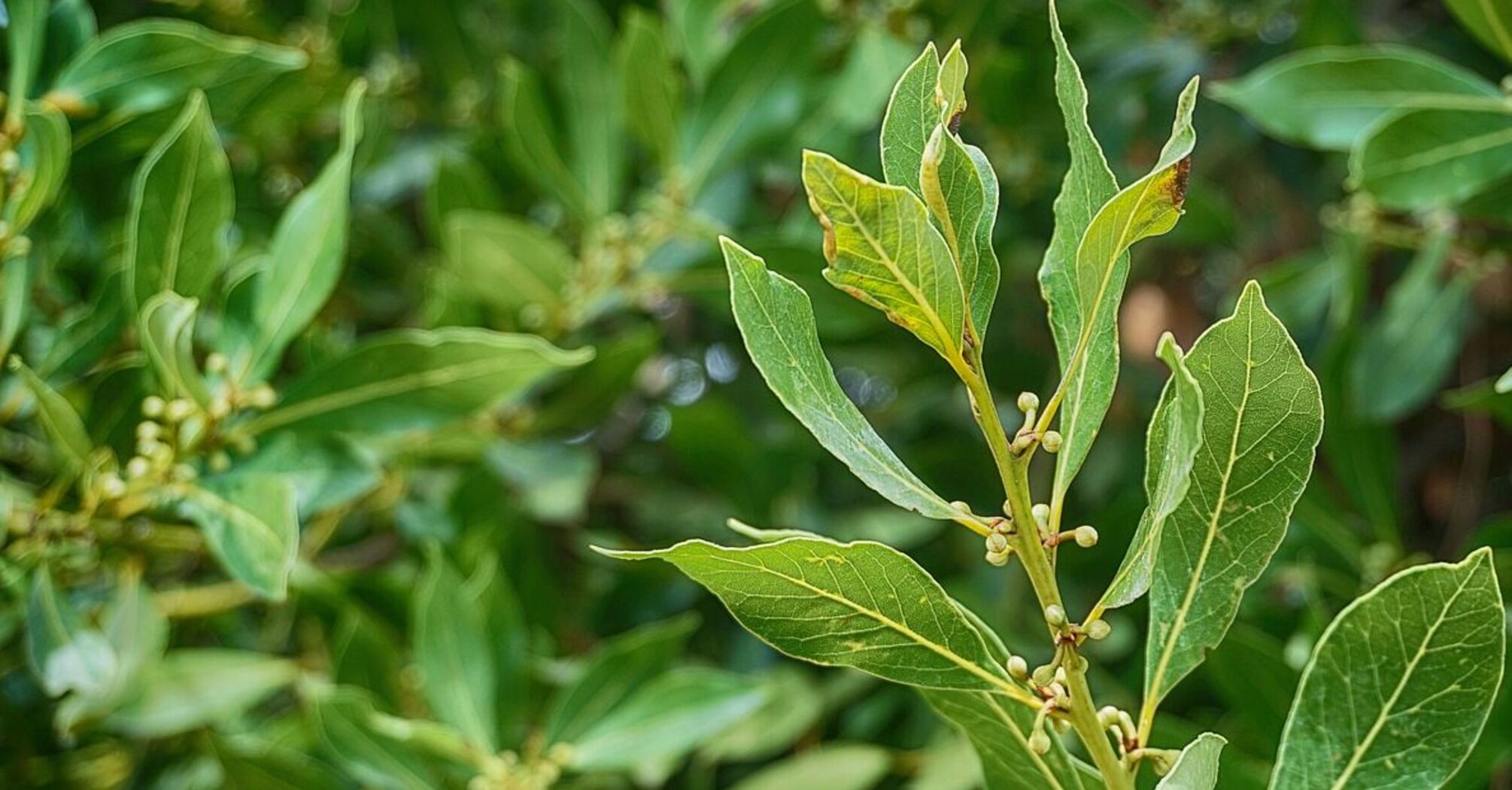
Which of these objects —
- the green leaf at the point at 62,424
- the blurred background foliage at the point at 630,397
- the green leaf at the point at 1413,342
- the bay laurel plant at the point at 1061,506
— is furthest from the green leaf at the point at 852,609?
the green leaf at the point at 1413,342

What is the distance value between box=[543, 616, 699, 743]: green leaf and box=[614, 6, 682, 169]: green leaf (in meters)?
0.42

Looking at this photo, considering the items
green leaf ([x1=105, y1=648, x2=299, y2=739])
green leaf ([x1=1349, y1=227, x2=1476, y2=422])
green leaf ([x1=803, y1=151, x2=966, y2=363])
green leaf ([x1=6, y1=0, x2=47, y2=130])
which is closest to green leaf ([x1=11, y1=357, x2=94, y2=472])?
green leaf ([x1=6, y1=0, x2=47, y2=130])

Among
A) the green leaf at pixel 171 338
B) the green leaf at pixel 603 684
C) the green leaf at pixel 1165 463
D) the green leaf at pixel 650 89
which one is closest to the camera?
the green leaf at pixel 1165 463

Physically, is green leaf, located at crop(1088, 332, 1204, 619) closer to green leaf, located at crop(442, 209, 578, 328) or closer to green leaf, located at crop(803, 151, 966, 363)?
green leaf, located at crop(803, 151, 966, 363)

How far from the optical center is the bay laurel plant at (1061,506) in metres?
0.52

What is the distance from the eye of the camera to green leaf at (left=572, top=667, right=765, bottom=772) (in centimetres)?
96

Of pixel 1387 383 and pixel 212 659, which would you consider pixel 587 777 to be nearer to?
pixel 212 659

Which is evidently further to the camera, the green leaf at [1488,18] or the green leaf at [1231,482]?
the green leaf at [1488,18]

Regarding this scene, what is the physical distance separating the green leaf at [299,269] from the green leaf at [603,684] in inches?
12.6

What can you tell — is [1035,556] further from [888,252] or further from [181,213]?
[181,213]

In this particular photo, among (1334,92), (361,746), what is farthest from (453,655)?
(1334,92)

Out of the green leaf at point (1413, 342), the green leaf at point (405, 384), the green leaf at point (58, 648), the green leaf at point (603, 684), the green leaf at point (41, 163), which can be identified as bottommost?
the green leaf at point (603, 684)

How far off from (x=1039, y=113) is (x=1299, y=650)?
60cm

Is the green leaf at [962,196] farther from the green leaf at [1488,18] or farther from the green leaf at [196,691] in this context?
the green leaf at [196,691]
